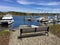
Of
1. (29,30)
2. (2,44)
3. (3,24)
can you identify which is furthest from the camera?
(3,24)

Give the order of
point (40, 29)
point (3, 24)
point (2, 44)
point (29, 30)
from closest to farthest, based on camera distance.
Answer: point (2, 44), point (29, 30), point (40, 29), point (3, 24)

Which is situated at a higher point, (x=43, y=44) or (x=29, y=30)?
(x=29, y=30)

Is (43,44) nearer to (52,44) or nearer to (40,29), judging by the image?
(52,44)

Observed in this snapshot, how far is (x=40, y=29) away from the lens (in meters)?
9.02

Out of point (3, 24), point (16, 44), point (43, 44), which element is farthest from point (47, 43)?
point (3, 24)

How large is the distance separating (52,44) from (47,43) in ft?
Result: 1.13

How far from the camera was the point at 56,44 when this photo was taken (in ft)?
22.5

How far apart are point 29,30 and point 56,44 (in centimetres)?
239

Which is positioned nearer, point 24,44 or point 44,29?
point 24,44

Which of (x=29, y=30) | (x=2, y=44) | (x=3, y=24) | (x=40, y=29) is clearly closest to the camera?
(x=2, y=44)

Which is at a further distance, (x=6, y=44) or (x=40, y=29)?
(x=40, y=29)

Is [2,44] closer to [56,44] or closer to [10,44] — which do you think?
[10,44]

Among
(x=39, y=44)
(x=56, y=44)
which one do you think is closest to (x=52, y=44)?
(x=56, y=44)

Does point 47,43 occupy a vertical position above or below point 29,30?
below
